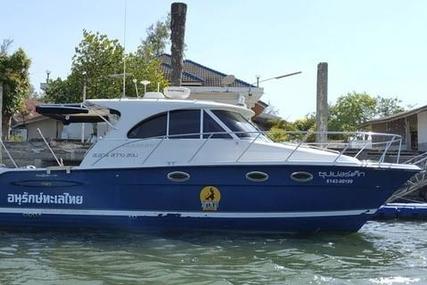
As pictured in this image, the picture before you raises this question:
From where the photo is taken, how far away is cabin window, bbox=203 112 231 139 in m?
10.3

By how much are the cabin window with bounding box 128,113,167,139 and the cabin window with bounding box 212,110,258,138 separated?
917mm

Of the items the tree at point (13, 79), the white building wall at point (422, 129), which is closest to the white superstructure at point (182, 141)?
the tree at point (13, 79)

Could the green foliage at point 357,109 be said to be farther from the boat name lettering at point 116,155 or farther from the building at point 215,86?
the boat name lettering at point 116,155

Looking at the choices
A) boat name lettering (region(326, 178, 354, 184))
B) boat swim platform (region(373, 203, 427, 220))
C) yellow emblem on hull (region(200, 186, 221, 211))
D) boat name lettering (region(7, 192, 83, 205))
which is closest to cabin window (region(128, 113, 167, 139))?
yellow emblem on hull (region(200, 186, 221, 211))

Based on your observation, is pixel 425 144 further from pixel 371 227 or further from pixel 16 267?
pixel 16 267

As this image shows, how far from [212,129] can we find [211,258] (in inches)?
106

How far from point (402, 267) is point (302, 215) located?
2223 mm

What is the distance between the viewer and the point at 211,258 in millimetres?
8445

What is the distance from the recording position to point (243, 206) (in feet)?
32.6

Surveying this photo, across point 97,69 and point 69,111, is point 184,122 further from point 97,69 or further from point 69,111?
point 97,69

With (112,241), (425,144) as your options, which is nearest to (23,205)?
(112,241)

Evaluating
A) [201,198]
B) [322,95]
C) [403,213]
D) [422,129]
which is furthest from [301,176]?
[422,129]

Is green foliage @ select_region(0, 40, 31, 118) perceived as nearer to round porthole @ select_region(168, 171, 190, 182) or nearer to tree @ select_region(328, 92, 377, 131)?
round porthole @ select_region(168, 171, 190, 182)

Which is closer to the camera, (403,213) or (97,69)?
(403,213)
